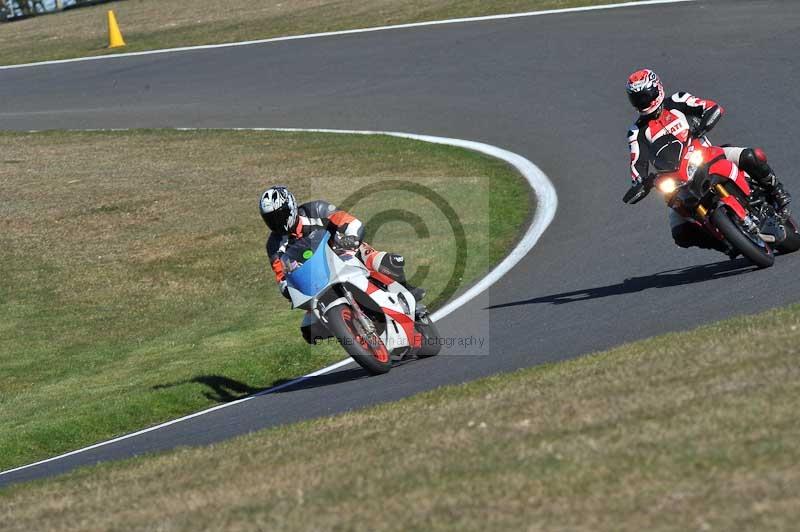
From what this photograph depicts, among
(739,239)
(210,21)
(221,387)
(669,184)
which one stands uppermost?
(210,21)

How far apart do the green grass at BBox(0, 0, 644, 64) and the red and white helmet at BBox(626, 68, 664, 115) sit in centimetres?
1458

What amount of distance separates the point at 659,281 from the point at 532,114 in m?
8.55

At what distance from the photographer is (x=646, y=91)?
36.7 ft

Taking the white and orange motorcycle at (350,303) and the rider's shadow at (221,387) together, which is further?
the rider's shadow at (221,387)

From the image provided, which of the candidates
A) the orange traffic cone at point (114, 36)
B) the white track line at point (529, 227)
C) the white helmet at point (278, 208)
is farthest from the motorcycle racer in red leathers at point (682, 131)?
the orange traffic cone at point (114, 36)

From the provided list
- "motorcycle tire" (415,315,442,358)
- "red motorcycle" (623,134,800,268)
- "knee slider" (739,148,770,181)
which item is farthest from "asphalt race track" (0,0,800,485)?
"knee slider" (739,148,770,181)

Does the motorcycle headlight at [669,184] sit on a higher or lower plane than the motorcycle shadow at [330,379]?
higher

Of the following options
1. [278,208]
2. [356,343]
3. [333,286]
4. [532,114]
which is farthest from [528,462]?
[532,114]

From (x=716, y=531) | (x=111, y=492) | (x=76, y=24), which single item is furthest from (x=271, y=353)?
(x=76, y=24)

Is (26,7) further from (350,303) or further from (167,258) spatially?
(350,303)

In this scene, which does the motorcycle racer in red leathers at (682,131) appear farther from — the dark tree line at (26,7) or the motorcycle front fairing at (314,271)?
the dark tree line at (26,7)

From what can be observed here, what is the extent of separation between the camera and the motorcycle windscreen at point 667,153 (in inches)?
440

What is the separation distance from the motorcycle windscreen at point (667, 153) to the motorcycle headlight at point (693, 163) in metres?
0.11

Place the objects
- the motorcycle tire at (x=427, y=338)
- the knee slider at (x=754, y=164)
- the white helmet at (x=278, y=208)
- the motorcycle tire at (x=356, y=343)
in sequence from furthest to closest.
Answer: the knee slider at (x=754, y=164) < the motorcycle tire at (x=427, y=338) < the white helmet at (x=278, y=208) < the motorcycle tire at (x=356, y=343)
